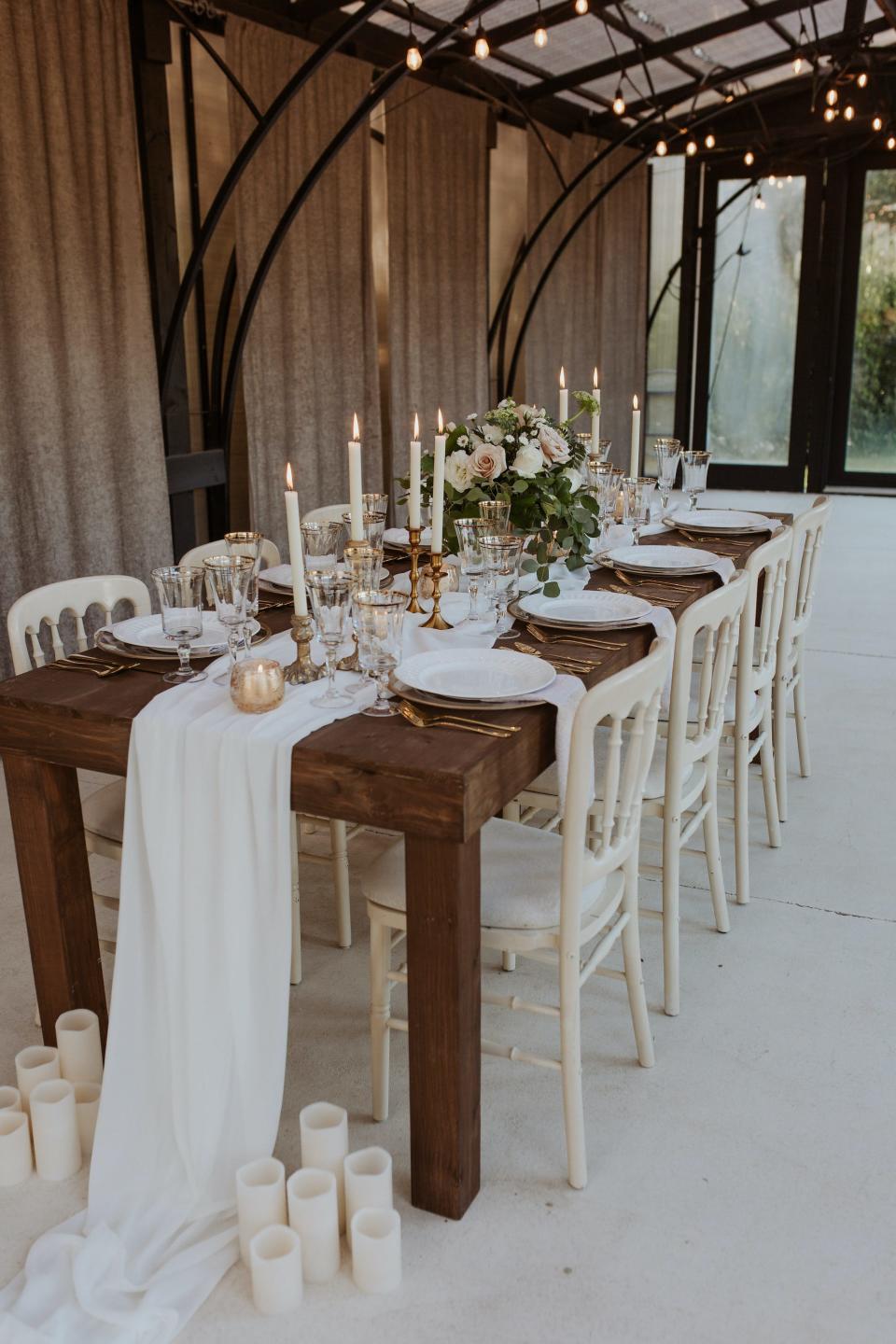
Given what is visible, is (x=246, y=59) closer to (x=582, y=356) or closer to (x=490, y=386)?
(x=490, y=386)

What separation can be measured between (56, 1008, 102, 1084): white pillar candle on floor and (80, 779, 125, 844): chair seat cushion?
350mm

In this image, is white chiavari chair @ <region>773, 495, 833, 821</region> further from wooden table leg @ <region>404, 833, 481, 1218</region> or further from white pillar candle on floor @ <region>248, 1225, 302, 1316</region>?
white pillar candle on floor @ <region>248, 1225, 302, 1316</region>

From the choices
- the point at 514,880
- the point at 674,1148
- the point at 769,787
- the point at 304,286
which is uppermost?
the point at 304,286

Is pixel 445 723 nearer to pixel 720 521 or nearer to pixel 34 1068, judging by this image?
pixel 34 1068

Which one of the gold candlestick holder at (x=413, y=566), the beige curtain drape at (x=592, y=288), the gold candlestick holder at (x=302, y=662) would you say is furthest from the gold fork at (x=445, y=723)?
the beige curtain drape at (x=592, y=288)

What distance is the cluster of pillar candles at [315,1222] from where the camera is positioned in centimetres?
167

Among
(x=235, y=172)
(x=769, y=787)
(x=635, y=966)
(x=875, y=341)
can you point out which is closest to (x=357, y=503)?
→ (x=635, y=966)

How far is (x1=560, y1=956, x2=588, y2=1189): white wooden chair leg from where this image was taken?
189 centimetres

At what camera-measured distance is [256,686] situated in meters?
1.87

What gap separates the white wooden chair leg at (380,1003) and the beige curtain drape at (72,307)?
230 cm

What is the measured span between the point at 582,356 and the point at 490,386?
126cm

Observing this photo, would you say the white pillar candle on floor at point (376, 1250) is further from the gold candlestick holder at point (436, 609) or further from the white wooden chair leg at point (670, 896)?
the gold candlestick holder at point (436, 609)

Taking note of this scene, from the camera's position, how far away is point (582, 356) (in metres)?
8.21

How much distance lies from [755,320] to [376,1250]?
8.45 metres
